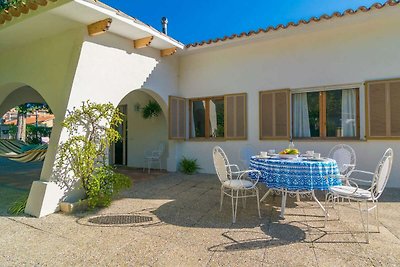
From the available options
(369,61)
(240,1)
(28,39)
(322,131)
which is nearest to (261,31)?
(240,1)

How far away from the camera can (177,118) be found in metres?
7.95

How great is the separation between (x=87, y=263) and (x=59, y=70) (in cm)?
382

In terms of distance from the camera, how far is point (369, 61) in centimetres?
596

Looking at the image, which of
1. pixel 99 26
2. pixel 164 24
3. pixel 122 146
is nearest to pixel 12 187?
pixel 122 146

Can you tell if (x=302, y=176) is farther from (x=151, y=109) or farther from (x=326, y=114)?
(x=151, y=109)

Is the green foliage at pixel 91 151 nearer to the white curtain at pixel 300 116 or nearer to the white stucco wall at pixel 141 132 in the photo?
the white stucco wall at pixel 141 132

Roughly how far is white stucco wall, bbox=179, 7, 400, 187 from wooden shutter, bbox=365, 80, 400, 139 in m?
0.20

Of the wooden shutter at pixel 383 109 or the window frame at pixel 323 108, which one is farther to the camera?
the window frame at pixel 323 108

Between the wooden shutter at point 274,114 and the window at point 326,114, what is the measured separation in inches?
12.6

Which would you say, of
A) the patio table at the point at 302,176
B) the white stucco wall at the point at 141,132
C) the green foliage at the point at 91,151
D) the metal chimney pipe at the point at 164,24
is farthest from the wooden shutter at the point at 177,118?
the patio table at the point at 302,176

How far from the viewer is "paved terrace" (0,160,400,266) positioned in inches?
103

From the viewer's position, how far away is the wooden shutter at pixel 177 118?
7.73 m

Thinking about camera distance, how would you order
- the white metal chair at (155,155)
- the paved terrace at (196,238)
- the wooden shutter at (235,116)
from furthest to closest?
1. the white metal chair at (155,155)
2. the wooden shutter at (235,116)
3. the paved terrace at (196,238)

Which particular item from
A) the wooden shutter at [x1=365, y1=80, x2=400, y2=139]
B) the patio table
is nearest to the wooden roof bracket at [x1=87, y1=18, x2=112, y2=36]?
the patio table
